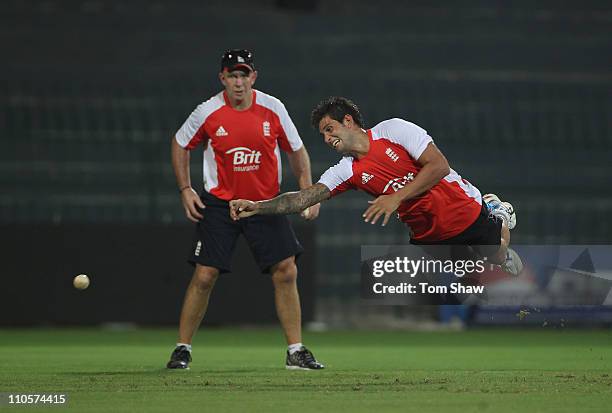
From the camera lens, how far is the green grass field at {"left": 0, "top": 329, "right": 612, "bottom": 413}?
6516 mm

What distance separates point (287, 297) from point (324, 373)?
80 centimetres

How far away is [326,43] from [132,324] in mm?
8052

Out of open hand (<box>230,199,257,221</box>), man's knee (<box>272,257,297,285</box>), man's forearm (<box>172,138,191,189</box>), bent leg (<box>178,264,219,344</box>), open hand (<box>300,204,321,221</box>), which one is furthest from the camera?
man's forearm (<box>172,138,191,189</box>)

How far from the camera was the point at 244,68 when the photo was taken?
8.85m

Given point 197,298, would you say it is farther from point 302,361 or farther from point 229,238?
point 302,361

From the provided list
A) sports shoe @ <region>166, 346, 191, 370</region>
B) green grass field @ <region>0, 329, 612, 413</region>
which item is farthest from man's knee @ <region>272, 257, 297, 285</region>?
sports shoe @ <region>166, 346, 191, 370</region>

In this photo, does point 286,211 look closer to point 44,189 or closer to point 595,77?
point 44,189

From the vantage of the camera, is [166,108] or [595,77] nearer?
[166,108]

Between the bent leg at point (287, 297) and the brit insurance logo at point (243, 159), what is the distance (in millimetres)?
716

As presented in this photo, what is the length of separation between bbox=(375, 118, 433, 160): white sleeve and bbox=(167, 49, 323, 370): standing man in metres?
1.06

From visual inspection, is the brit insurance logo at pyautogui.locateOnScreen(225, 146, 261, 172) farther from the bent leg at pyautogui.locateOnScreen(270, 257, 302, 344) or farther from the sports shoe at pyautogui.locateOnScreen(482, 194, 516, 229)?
the sports shoe at pyautogui.locateOnScreen(482, 194, 516, 229)

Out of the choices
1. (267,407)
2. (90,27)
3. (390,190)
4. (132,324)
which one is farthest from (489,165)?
(267,407)

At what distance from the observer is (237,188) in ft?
29.4

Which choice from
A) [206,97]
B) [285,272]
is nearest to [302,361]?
[285,272]
